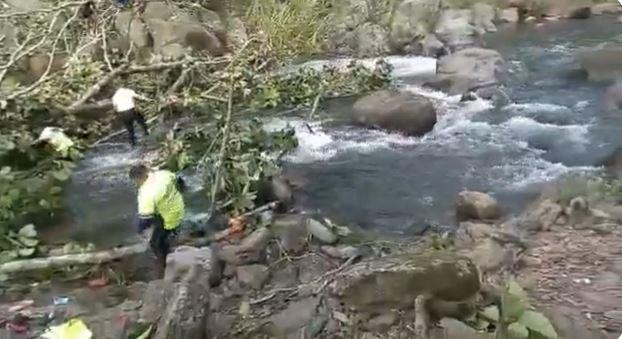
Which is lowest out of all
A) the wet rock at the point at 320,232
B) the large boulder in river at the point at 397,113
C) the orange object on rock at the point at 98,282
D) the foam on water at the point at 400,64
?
the foam on water at the point at 400,64

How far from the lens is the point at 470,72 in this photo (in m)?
14.1

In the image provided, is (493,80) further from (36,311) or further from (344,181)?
(36,311)

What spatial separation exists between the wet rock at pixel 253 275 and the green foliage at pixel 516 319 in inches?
80.6

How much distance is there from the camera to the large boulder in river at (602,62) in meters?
13.6

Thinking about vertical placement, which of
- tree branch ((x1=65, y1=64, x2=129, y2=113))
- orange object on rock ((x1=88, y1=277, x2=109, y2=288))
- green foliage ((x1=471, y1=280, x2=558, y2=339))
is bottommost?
orange object on rock ((x1=88, y1=277, x2=109, y2=288))

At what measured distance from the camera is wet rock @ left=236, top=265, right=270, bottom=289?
20.3 feet

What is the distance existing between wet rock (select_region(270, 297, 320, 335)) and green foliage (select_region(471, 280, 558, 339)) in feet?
3.32

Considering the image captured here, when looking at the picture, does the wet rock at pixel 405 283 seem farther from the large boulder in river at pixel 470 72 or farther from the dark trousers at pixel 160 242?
the large boulder in river at pixel 470 72

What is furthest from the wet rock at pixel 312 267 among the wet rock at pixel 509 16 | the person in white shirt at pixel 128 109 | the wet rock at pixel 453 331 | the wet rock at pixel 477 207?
the wet rock at pixel 509 16

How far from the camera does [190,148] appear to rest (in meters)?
8.64

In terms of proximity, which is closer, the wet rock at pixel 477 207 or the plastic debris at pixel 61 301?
the plastic debris at pixel 61 301

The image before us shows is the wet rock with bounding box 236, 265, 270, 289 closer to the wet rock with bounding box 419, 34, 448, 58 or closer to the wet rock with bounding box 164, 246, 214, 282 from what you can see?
the wet rock with bounding box 164, 246, 214, 282

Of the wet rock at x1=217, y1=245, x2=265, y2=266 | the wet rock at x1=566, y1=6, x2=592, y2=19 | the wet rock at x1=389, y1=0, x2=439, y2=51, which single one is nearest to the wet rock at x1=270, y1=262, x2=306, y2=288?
the wet rock at x1=217, y1=245, x2=265, y2=266

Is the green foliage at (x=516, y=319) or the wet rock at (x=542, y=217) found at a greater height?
the green foliage at (x=516, y=319)
